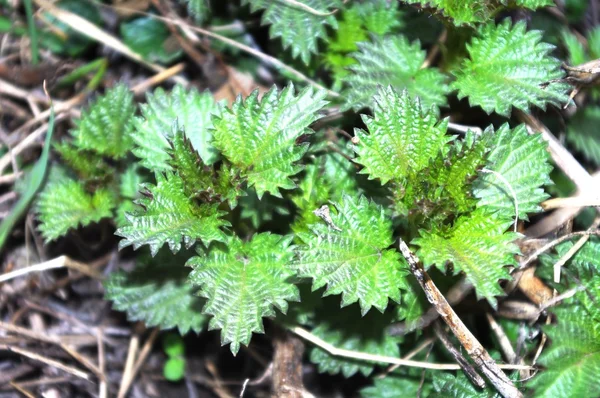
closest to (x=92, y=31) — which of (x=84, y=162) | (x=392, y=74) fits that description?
(x=84, y=162)

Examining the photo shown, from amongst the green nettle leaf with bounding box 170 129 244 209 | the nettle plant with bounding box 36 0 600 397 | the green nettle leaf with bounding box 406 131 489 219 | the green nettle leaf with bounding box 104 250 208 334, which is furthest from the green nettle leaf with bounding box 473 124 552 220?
the green nettle leaf with bounding box 104 250 208 334

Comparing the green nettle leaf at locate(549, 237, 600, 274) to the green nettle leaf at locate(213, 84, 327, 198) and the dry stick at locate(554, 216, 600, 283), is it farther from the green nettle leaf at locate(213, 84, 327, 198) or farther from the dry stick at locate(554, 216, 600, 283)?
the green nettle leaf at locate(213, 84, 327, 198)

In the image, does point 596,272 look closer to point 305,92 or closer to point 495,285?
point 495,285

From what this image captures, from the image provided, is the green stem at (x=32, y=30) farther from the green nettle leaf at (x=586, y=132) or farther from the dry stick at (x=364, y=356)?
the green nettle leaf at (x=586, y=132)

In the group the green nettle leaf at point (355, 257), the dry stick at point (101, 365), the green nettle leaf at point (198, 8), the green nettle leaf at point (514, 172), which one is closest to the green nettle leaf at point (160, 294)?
the dry stick at point (101, 365)

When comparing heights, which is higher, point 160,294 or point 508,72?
point 508,72

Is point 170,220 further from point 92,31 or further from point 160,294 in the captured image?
point 92,31
